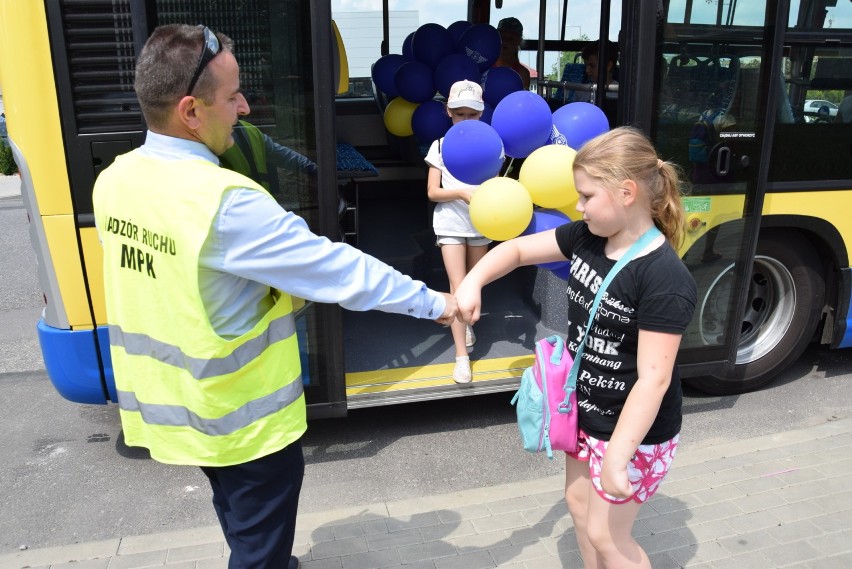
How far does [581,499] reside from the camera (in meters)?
2.31

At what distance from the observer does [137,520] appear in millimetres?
Result: 3186

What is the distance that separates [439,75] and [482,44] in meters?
0.56

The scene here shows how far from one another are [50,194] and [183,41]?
174cm

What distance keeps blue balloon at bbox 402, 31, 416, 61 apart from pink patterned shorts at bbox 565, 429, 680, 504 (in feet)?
15.5

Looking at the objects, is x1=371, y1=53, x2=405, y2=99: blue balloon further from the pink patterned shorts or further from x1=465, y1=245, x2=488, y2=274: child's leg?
the pink patterned shorts

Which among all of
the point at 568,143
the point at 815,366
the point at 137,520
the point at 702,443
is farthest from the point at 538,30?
the point at 137,520

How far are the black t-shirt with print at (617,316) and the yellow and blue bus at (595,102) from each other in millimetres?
1390

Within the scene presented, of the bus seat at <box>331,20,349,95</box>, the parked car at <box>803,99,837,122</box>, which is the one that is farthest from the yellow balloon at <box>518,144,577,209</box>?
the parked car at <box>803,99,837,122</box>

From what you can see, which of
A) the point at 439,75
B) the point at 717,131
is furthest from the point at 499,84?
the point at 717,131

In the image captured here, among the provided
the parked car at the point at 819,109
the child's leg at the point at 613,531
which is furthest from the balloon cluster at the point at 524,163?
the child's leg at the point at 613,531

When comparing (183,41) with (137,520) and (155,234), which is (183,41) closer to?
(155,234)

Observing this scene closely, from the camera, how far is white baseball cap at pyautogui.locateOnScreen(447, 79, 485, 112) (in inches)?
162

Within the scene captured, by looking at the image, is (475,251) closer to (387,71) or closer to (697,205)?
(697,205)

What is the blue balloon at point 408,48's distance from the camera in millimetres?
6273
